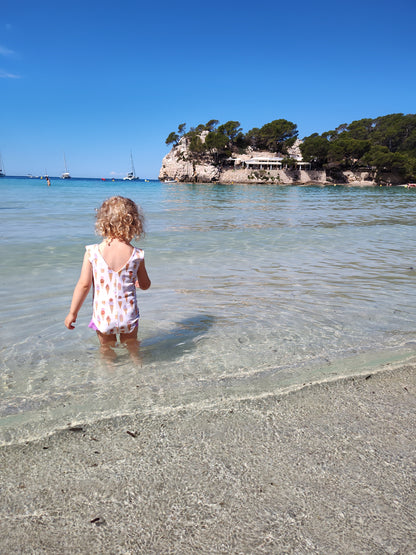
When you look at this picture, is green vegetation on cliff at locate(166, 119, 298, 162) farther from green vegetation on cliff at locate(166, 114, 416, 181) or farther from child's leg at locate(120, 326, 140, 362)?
child's leg at locate(120, 326, 140, 362)

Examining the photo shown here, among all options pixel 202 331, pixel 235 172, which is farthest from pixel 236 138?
pixel 202 331

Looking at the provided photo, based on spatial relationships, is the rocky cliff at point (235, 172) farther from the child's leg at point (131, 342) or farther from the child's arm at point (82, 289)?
the child's arm at point (82, 289)

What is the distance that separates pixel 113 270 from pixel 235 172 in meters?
95.3

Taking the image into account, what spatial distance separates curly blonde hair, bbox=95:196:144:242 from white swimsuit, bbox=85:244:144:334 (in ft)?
0.50

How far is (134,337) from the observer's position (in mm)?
3246

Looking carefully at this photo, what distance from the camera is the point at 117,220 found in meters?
2.87

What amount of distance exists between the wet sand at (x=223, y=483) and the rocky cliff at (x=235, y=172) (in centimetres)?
9112

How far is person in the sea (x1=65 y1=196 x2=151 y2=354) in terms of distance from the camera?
9.44 ft

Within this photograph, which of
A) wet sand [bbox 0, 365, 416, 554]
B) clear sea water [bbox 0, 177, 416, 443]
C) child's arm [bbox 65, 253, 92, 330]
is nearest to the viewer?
wet sand [bbox 0, 365, 416, 554]

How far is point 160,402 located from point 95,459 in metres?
0.66

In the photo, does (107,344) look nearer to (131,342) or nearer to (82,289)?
(131,342)

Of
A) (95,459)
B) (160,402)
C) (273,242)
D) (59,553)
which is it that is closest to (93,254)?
(160,402)

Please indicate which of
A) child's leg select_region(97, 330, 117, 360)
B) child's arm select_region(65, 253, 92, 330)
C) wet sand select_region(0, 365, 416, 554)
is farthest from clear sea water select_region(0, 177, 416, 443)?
child's arm select_region(65, 253, 92, 330)

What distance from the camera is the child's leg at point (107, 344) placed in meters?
3.20
